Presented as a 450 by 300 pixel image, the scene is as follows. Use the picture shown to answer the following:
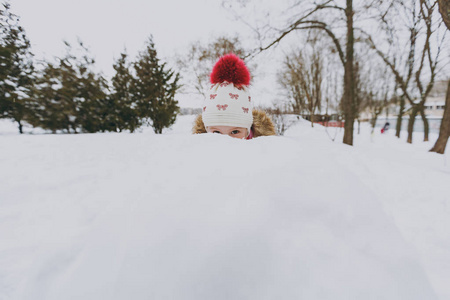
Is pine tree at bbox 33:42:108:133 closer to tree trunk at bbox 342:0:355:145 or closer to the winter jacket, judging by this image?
the winter jacket

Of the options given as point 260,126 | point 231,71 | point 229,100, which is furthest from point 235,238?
point 260,126

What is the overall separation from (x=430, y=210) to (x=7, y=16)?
6301 mm

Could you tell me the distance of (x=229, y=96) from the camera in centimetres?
183

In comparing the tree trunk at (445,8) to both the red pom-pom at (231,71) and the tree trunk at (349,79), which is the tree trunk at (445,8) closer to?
the tree trunk at (349,79)

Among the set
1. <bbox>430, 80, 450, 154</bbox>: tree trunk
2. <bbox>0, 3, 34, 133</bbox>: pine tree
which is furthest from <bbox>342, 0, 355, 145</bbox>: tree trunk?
<bbox>0, 3, 34, 133</bbox>: pine tree

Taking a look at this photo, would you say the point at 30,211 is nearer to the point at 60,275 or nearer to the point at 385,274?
the point at 60,275

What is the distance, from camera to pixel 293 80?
59.9ft

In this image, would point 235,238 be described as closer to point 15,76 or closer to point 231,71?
point 231,71

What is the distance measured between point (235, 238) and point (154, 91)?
11059 mm

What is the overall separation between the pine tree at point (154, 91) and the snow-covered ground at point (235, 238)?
32.0ft

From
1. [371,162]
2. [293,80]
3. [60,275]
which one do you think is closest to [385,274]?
[60,275]

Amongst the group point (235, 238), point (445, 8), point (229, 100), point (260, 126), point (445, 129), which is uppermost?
point (445, 8)

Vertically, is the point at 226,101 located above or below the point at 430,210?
above

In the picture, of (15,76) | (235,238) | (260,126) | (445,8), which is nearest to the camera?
(235,238)
